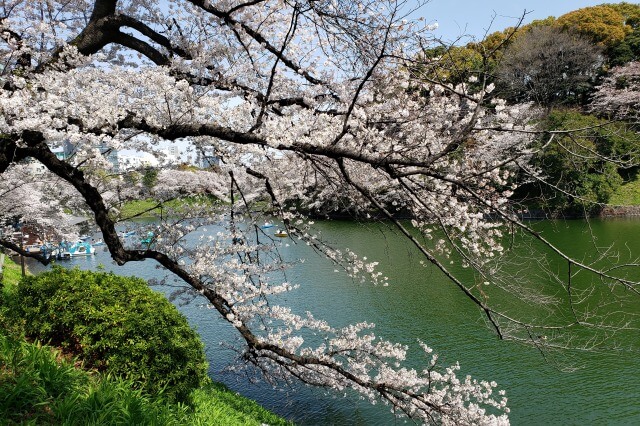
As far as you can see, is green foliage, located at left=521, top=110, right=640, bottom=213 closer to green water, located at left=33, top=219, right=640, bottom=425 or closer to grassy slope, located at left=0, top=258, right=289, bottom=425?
green water, located at left=33, top=219, right=640, bottom=425

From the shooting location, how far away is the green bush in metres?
3.47

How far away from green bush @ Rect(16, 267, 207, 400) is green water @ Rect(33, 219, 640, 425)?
6.47ft

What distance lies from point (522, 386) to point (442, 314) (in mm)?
3266

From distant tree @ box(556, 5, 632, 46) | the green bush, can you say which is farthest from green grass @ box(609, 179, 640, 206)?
the green bush

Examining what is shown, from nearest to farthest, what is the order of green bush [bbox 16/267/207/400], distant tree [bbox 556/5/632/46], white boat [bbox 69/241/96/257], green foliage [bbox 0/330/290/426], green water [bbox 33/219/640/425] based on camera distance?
1. green foliage [bbox 0/330/290/426]
2. green bush [bbox 16/267/207/400]
3. green water [bbox 33/219/640/425]
4. white boat [bbox 69/241/96/257]
5. distant tree [bbox 556/5/632/46]

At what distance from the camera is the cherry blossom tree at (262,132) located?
3207 mm

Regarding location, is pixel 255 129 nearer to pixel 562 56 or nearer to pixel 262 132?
pixel 262 132

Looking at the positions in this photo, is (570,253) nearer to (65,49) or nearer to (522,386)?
(522,386)

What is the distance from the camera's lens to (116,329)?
351 cm

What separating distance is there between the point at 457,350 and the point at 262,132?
22.1 feet

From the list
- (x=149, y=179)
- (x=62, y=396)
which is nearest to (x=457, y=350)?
(x=149, y=179)

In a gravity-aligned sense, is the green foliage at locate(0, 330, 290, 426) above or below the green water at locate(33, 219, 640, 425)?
above

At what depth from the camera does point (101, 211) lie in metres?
3.72

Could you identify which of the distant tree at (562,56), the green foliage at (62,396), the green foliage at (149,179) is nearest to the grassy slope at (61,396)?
the green foliage at (62,396)
